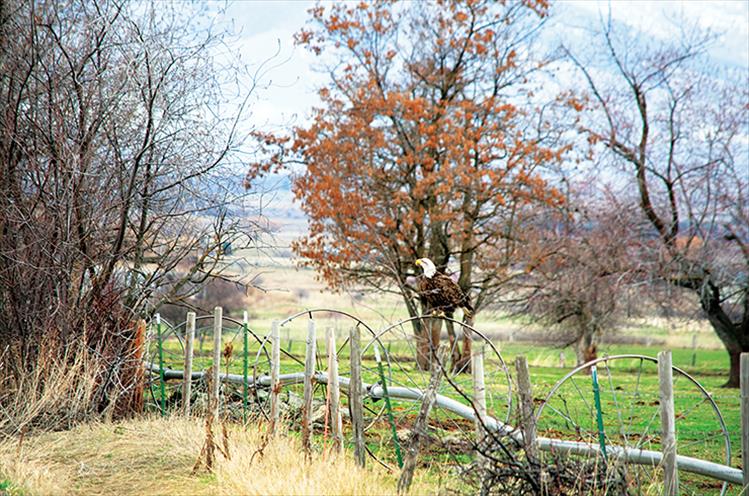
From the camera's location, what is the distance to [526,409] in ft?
16.7

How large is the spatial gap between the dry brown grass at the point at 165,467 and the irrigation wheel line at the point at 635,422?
53.4 inches

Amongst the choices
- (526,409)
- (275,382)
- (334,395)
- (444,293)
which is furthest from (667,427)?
(275,382)

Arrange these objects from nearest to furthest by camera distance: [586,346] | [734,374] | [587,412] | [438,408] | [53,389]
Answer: [438,408], [53,389], [587,412], [734,374], [586,346]

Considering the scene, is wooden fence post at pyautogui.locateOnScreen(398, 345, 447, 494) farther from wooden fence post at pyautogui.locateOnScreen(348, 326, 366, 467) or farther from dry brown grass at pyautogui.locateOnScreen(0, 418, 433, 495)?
wooden fence post at pyautogui.locateOnScreen(348, 326, 366, 467)

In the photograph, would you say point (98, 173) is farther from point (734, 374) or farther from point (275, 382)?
point (734, 374)

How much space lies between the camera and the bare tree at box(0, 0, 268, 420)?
8.78m

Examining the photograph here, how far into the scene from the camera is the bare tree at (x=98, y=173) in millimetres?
8781

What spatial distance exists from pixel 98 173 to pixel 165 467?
3721 millimetres

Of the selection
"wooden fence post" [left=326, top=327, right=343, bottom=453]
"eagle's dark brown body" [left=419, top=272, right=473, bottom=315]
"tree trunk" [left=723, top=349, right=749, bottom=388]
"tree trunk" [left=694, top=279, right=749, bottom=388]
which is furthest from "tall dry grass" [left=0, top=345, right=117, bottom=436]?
"tree trunk" [left=723, top=349, right=749, bottom=388]

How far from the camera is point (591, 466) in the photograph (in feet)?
16.7

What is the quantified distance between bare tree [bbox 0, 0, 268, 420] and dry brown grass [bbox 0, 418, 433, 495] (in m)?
1.38

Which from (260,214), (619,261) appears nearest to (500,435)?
(260,214)

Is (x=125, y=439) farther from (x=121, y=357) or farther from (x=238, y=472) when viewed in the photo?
(x=238, y=472)

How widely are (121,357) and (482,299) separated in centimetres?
1104
